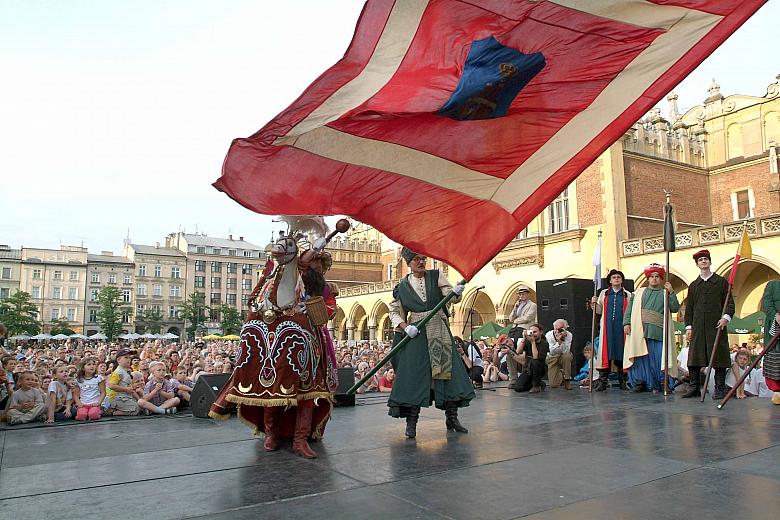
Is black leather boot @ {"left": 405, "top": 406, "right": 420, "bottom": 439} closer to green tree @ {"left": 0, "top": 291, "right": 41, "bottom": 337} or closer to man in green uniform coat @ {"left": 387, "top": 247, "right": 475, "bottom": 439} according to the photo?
man in green uniform coat @ {"left": 387, "top": 247, "right": 475, "bottom": 439}

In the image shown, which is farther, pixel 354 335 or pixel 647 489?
pixel 354 335

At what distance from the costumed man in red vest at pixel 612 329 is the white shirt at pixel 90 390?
22.7ft

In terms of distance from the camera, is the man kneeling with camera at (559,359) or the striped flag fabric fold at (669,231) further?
the man kneeling with camera at (559,359)

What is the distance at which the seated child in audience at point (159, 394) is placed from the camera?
24.7 feet

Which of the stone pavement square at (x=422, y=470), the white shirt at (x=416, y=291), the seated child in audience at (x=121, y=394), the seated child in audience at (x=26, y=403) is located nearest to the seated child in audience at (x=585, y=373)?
the stone pavement square at (x=422, y=470)

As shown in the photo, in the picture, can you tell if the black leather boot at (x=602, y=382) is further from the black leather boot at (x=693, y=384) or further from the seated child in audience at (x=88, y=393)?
→ the seated child in audience at (x=88, y=393)

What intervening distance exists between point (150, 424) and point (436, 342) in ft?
11.1

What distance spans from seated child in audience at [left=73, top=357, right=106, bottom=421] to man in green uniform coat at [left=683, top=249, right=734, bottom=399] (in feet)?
24.4

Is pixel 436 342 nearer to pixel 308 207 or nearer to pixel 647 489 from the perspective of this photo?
pixel 308 207

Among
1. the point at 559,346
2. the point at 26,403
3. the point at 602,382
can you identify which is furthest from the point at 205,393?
the point at 602,382

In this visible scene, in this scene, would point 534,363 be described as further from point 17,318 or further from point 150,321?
point 150,321

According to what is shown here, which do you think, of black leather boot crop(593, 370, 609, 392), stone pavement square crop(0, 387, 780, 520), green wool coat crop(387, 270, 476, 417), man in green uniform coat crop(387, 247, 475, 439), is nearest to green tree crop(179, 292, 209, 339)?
black leather boot crop(593, 370, 609, 392)

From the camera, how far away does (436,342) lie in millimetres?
5270

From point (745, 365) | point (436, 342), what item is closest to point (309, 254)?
point (436, 342)
